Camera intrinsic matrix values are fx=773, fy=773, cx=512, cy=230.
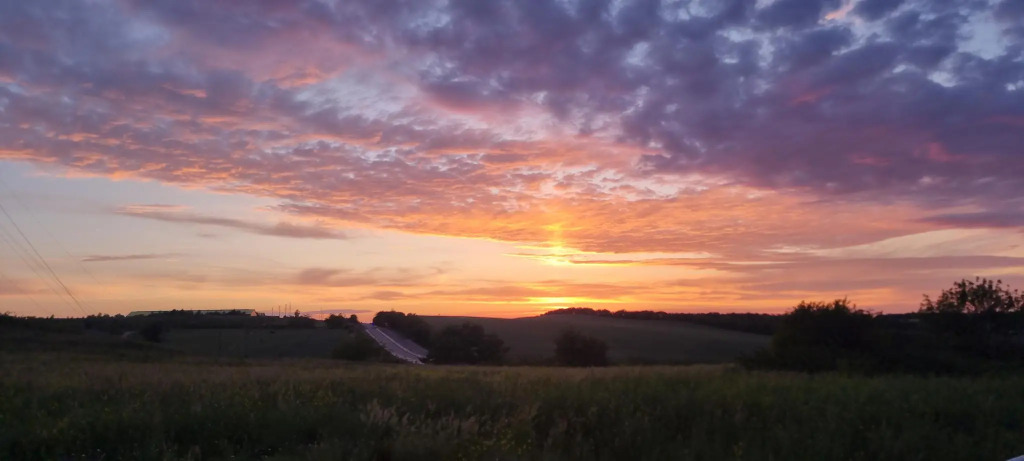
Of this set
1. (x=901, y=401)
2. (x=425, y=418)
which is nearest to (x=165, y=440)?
(x=425, y=418)

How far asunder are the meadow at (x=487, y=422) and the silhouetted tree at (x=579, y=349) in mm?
49898

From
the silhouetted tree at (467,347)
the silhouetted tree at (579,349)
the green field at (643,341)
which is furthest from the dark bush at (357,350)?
the silhouetted tree at (579,349)

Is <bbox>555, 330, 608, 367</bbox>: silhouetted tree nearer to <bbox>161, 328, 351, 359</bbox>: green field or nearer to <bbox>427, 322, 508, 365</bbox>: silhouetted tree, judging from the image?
<bbox>427, 322, 508, 365</bbox>: silhouetted tree

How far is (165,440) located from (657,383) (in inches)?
338

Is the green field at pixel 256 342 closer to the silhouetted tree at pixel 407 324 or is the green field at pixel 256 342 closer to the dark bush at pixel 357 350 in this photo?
the dark bush at pixel 357 350

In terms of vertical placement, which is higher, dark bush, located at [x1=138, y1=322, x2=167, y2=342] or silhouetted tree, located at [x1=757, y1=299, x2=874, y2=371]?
dark bush, located at [x1=138, y1=322, x2=167, y2=342]

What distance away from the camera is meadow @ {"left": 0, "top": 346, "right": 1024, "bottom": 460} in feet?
26.9

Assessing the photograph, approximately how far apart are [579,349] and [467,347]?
11484 mm

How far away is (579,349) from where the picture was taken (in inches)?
2488

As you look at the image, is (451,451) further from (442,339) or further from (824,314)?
(442,339)

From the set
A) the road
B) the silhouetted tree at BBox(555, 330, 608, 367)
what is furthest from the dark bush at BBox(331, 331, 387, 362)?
the road

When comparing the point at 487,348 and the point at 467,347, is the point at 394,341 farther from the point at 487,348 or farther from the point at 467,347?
the point at 487,348

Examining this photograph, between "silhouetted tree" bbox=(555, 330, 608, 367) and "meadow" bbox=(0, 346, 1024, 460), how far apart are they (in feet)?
164

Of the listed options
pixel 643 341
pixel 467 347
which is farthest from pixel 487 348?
pixel 643 341
